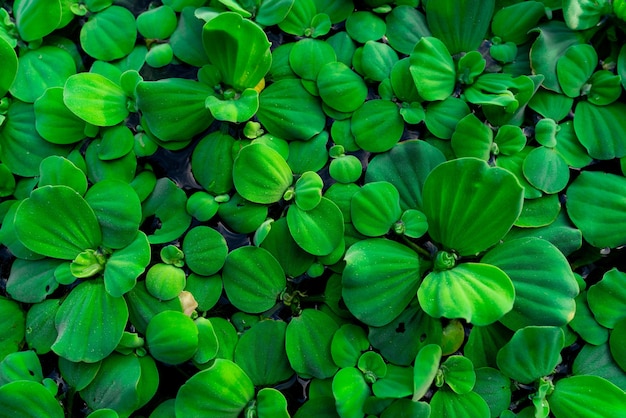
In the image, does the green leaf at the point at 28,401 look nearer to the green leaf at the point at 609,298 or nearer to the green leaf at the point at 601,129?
the green leaf at the point at 609,298

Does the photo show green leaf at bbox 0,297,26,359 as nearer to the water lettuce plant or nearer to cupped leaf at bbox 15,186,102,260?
the water lettuce plant

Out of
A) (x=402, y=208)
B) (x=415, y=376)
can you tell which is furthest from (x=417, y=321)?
(x=402, y=208)

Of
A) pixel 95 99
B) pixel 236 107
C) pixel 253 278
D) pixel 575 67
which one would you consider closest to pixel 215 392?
pixel 253 278

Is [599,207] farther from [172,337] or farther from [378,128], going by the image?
[172,337]

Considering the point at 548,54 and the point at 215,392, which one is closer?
the point at 215,392

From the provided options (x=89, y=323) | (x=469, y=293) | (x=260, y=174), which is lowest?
(x=89, y=323)

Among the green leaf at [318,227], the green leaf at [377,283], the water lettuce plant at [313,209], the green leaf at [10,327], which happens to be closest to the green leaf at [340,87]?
the water lettuce plant at [313,209]

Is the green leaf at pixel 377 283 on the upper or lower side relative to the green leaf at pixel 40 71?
lower

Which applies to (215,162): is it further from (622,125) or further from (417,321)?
(622,125)
